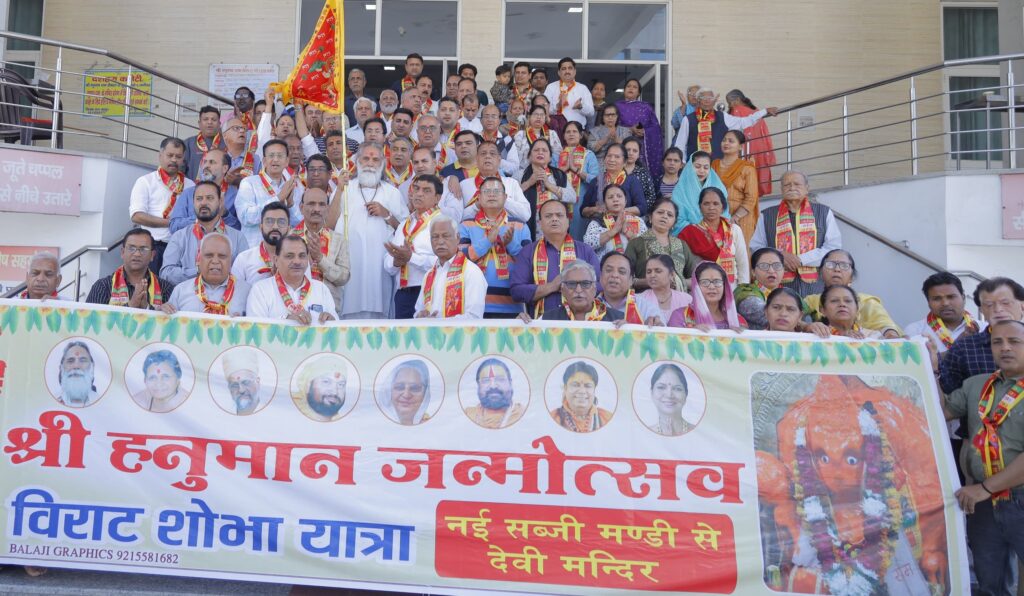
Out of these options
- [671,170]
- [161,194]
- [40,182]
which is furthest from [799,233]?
[40,182]

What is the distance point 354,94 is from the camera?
952cm

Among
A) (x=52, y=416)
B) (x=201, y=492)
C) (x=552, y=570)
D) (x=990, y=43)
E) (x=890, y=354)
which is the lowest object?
(x=552, y=570)

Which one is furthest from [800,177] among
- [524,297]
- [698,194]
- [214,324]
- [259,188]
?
[214,324]

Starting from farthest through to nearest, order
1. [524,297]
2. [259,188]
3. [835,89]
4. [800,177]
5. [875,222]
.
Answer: [835,89] → [875,222] → [800,177] → [259,188] → [524,297]

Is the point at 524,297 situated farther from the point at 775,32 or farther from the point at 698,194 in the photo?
the point at 775,32

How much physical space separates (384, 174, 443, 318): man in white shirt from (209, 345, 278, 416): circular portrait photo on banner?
1842 millimetres

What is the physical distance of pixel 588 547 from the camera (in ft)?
13.1

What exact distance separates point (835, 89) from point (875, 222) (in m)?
3.91

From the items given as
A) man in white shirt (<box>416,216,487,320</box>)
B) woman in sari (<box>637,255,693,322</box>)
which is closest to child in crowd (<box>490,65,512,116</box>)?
man in white shirt (<box>416,216,487,320</box>)

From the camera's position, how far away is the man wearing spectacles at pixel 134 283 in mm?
5449

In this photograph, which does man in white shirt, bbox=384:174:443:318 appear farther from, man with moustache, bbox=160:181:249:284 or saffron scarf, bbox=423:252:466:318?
man with moustache, bbox=160:181:249:284

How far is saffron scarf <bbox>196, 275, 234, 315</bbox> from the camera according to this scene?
523cm

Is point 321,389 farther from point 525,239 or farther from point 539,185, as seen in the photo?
point 539,185

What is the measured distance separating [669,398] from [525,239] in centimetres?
241
